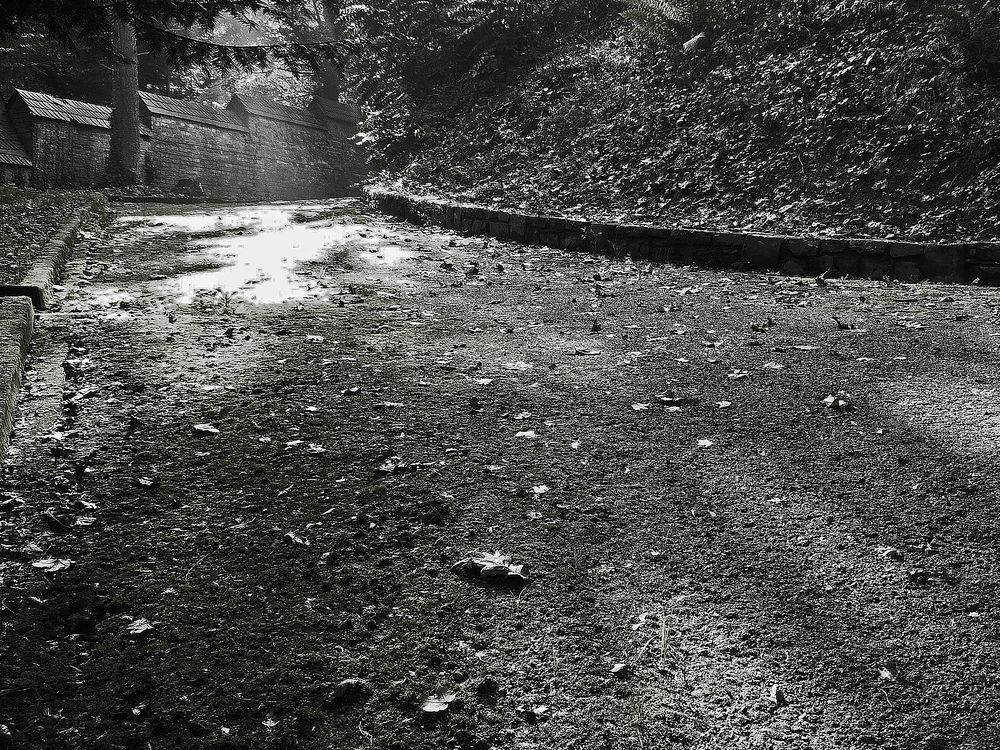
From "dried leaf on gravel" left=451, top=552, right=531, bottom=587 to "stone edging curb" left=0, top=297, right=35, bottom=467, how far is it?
209 centimetres

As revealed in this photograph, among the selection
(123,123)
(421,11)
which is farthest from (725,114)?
(123,123)

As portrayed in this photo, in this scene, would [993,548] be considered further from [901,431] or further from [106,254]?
[106,254]

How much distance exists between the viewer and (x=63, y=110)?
24.3 m

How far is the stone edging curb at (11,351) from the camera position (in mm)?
3209

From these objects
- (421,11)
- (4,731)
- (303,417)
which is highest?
(421,11)

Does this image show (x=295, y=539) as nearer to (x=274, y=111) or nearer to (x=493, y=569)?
(x=493, y=569)

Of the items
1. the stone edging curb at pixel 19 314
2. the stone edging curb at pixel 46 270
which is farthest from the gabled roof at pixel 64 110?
the stone edging curb at pixel 19 314

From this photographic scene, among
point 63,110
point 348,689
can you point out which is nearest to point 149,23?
point 348,689

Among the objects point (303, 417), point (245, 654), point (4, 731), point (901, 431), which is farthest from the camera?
point (303, 417)

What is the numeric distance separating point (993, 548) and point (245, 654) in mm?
2464

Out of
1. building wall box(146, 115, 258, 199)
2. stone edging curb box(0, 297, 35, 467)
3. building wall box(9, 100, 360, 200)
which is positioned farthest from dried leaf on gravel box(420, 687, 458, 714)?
building wall box(146, 115, 258, 199)

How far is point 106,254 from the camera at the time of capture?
8.41 metres

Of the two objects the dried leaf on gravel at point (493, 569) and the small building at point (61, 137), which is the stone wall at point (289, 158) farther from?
the dried leaf on gravel at point (493, 569)

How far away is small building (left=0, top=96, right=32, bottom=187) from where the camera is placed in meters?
22.3
